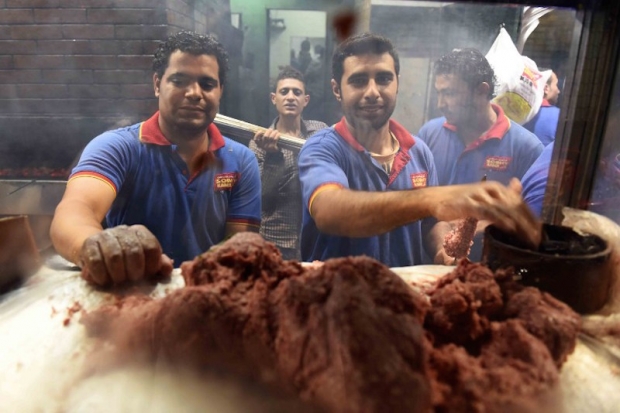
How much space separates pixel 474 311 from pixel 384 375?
1.28 feet

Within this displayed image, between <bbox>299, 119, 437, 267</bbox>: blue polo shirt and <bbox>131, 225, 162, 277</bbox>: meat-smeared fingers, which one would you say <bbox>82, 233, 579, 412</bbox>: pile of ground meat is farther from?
<bbox>299, 119, 437, 267</bbox>: blue polo shirt

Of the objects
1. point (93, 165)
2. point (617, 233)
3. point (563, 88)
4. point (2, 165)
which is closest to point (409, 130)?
point (563, 88)

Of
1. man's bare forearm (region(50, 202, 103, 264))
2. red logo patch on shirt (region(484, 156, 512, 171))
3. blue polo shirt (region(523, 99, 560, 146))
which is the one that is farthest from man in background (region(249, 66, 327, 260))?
blue polo shirt (region(523, 99, 560, 146))

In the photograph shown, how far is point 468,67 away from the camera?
5.94 feet

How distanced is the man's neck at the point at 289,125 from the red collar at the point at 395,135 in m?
0.16

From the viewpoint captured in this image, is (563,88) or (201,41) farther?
(563,88)

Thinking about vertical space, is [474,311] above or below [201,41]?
below

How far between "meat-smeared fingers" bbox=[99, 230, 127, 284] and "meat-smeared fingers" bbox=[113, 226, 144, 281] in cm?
1

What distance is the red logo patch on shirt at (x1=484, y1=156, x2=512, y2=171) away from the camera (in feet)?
6.38

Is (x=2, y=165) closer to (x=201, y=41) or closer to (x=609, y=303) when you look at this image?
(x=201, y=41)

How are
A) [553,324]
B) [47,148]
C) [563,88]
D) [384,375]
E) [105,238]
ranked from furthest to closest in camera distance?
[563,88] → [47,148] → [105,238] → [553,324] → [384,375]

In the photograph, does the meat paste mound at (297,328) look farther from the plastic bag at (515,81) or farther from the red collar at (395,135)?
the plastic bag at (515,81)

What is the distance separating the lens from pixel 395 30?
168cm

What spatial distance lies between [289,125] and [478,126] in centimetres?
86
